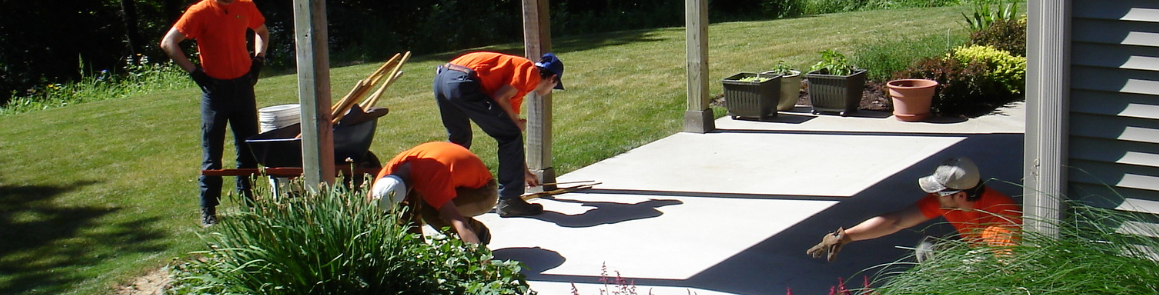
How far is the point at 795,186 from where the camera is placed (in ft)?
24.6

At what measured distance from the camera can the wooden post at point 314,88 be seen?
4809mm

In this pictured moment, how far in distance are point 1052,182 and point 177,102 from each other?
11.2 m

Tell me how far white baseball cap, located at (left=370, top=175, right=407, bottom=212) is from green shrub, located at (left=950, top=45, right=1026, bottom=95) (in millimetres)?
7344

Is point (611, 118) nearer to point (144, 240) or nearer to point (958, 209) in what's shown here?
point (144, 240)

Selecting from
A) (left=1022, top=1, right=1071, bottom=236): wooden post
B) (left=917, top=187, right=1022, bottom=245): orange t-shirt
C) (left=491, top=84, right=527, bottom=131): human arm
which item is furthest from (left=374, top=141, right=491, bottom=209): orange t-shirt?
(left=1022, top=1, right=1071, bottom=236): wooden post

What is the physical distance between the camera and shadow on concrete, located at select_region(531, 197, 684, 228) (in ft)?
22.0

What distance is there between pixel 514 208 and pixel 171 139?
5284 mm

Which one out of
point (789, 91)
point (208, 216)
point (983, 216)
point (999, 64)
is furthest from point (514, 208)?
point (999, 64)

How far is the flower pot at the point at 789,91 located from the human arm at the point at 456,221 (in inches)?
228

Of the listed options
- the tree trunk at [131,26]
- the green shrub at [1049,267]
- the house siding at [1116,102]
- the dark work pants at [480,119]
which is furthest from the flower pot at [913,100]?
the tree trunk at [131,26]

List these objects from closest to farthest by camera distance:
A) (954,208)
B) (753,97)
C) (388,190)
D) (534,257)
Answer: (954,208) → (388,190) → (534,257) → (753,97)

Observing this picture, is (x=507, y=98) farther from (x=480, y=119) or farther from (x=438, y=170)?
(x=438, y=170)

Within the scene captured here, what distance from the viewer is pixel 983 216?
4656mm

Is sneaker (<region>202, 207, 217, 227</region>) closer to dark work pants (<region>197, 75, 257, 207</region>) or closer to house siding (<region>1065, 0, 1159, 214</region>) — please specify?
dark work pants (<region>197, 75, 257, 207</region>)
